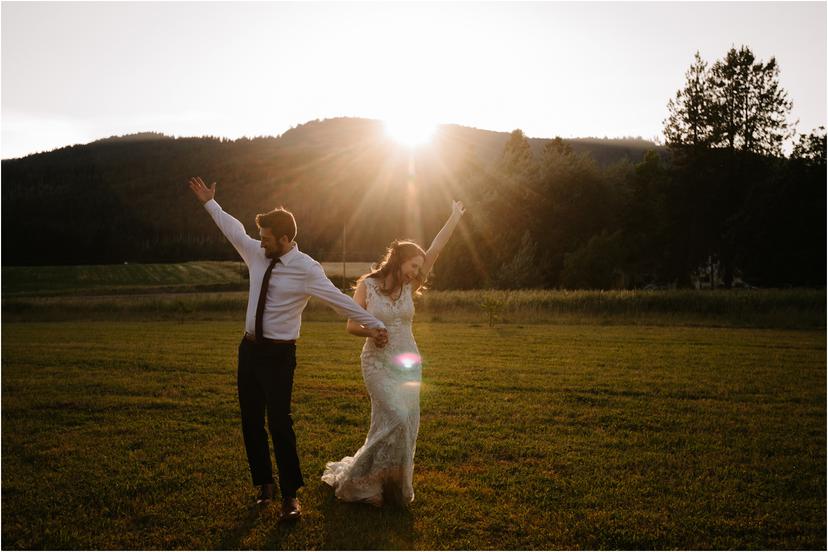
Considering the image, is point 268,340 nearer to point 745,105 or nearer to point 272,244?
point 272,244

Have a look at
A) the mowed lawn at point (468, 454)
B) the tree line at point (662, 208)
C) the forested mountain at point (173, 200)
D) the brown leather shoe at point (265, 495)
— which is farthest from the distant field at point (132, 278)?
the brown leather shoe at point (265, 495)

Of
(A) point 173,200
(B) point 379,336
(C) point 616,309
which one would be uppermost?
(A) point 173,200

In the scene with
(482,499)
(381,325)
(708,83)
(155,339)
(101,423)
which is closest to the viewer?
(381,325)

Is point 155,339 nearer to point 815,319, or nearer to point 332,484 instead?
point 332,484

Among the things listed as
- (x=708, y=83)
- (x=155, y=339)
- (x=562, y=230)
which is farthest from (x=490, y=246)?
(x=155, y=339)

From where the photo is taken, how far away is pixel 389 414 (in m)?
6.36

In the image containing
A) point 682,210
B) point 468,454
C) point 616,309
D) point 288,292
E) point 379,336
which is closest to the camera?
point 288,292

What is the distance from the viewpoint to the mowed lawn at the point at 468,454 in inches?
232

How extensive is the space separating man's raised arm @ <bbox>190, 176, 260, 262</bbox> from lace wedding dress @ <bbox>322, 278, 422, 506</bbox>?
1.25 m

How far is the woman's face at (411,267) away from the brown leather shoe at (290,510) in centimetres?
244

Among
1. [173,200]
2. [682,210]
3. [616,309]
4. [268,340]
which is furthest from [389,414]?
[173,200]

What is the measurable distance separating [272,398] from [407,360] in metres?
1.43

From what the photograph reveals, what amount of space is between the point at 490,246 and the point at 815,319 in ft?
85.2

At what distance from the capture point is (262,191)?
148625mm
